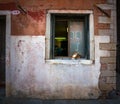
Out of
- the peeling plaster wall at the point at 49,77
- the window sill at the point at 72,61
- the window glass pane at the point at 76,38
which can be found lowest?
the peeling plaster wall at the point at 49,77

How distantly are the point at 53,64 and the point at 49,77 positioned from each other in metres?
0.42

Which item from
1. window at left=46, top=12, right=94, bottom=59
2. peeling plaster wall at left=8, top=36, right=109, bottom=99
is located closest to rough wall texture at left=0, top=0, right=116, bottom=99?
peeling plaster wall at left=8, top=36, right=109, bottom=99

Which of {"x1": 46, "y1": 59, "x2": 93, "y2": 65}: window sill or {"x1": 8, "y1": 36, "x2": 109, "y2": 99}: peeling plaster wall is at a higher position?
{"x1": 46, "y1": 59, "x2": 93, "y2": 65}: window sill

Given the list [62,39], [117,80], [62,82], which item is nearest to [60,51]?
[62,39]

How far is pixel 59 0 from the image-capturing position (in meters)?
9.89

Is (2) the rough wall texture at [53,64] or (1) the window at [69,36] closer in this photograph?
(2) the rough wall texture at [53,64]

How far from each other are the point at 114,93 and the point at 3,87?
12.4 feet

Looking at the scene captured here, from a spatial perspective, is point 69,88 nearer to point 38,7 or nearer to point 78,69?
point 78,69

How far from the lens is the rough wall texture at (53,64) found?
32.4ft

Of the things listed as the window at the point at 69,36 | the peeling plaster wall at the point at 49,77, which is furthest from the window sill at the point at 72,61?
the window at the point at 69,36

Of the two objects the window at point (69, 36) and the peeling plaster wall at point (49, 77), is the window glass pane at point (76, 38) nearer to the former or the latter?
the window at point (69, 36)

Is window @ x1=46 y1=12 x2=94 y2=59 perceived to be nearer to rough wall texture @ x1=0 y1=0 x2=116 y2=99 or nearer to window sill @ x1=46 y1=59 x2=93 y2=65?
window sill @ x1=46 y1=59 x2=93 y2=65

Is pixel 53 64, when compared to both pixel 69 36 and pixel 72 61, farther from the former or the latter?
pixel 69 36

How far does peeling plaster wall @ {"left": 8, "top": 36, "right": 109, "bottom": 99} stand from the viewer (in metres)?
9.89
